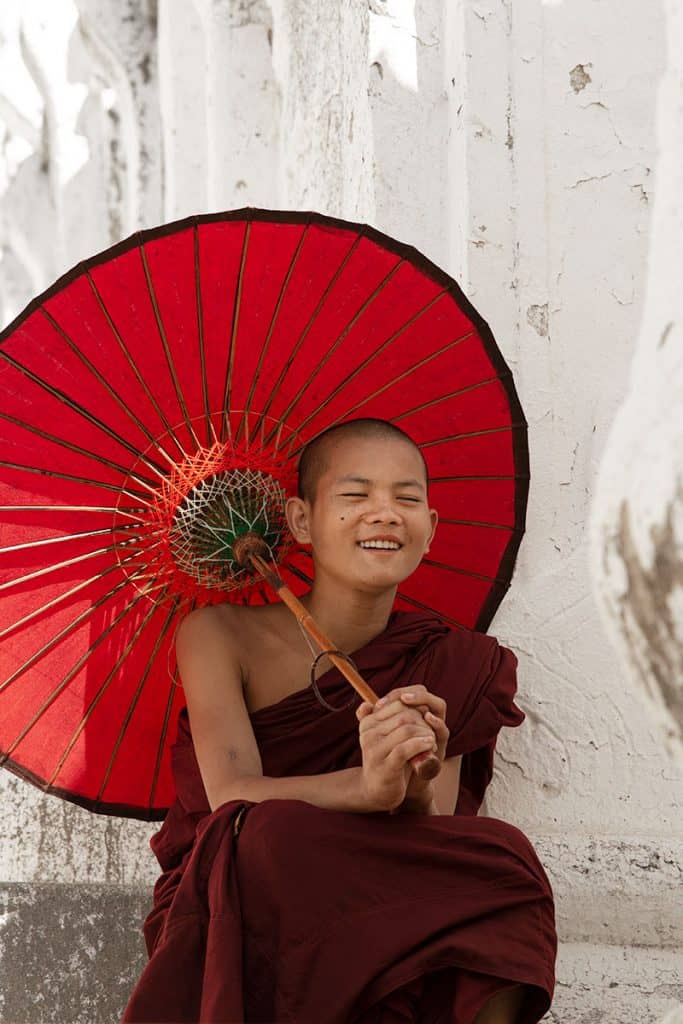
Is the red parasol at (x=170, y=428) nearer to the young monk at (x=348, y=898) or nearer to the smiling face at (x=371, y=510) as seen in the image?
the smiling face at (x=371, y=510)

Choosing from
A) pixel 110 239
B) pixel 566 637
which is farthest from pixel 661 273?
pixel 110 239

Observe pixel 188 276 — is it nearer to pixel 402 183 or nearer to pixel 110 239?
pixel 402 183

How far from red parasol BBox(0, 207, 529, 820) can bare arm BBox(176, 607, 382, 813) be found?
0.37 ft

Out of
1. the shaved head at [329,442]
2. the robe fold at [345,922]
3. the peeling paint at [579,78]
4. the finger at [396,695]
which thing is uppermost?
the peeling paint at [579,78]

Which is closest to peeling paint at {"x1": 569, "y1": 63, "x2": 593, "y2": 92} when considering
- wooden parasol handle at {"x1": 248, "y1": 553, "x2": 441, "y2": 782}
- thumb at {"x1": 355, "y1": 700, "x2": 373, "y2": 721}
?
wooden parasol handle at {"x1": 248, "y1": 553, "x2": 441, "y2": 782}

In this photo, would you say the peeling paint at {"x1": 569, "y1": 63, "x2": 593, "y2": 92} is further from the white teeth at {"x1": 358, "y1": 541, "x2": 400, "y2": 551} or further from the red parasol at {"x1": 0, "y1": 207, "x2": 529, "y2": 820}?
the white teeth at {"x1": 358, "y1": 541, "x2": 400, "y2": 551}

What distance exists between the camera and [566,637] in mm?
3029

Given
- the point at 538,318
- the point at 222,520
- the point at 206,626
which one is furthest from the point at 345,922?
the point at 538,318

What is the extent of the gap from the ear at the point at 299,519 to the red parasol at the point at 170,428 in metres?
0.03

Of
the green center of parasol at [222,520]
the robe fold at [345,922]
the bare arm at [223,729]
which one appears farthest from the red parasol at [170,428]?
the robe fold at [345,922]

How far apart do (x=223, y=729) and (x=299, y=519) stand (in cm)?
44

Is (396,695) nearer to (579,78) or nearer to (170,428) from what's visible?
(170,428)

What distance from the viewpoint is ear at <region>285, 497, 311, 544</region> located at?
2598 millimetres

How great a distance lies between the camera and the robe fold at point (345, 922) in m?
1.94
